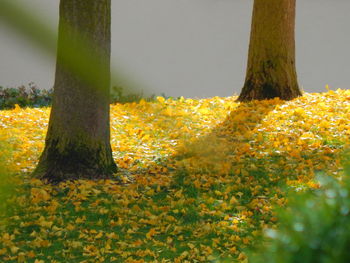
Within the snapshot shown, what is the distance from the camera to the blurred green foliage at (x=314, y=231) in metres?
0.41

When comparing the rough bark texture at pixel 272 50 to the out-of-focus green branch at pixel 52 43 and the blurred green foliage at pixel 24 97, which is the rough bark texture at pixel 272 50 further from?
the out-of-focus green branch at pixel 52 43

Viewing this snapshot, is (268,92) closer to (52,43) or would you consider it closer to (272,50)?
(272,50)

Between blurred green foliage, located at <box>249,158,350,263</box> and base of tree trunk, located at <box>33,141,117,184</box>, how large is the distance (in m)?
6.09

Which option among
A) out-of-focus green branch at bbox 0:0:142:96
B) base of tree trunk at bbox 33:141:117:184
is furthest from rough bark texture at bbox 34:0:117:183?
out-of-focus green branch at bbox 0:0:142:96

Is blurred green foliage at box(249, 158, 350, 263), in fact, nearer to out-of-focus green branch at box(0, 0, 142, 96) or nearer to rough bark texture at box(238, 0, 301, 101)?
out-of-focus green branch at box(0, 0, 142, 96)

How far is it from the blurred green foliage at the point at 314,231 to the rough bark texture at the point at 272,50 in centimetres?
1027

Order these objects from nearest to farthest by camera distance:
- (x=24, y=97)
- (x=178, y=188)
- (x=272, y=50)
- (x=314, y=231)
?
(x=314, y=231)
(x=178, y=188)
(x=272, y=50)
(x=24, y=97)

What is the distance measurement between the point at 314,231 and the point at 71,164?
618 centimetres

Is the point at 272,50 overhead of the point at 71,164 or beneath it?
overhead

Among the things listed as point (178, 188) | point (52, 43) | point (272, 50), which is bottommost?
point (178, 188)

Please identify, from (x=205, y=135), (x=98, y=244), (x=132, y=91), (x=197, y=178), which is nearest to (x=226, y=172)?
(x=197, y=178)

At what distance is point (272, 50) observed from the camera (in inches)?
412

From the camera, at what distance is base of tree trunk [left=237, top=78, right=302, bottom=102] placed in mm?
10484

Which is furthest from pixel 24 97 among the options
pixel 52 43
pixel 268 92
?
pixel 52 43
